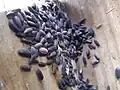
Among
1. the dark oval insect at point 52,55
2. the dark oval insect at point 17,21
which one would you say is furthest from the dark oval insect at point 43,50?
the dark oval insect at point 17,21

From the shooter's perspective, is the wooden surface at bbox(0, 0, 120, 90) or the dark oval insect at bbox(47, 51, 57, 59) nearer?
the wooden surface at bbox(0, 0, 120, 90)

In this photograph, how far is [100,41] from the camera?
1.59m

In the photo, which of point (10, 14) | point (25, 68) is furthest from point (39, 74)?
point (10, 14)

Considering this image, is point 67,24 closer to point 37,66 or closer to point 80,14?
point 80,14

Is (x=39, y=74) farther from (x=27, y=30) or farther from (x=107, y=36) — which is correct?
(x=107, y=36)

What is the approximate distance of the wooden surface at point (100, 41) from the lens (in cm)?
124

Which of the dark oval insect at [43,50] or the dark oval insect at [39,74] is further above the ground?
the dark oval insect at [43,50]

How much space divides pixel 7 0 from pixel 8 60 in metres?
0.37

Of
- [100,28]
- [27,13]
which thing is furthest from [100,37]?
[27,13]

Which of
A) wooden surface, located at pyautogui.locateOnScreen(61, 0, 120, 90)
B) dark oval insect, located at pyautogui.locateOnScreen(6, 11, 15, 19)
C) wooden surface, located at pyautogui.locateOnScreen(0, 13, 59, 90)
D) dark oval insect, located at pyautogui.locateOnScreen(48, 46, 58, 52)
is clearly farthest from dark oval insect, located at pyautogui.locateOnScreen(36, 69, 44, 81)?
wooden surface, located at pyautogui.locateOnScreen(61, 0, 120, 90)

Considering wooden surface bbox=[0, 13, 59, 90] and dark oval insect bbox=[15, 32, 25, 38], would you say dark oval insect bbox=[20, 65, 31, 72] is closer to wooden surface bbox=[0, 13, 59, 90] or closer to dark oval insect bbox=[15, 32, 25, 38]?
wooden surface bbox=[0, 13, 59, 90]

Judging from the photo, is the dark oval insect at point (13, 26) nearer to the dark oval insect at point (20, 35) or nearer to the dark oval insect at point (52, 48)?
the dark oval insect at point (20, 35)

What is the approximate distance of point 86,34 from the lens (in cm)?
163

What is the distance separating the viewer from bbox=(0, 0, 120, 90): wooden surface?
124 centimetres
